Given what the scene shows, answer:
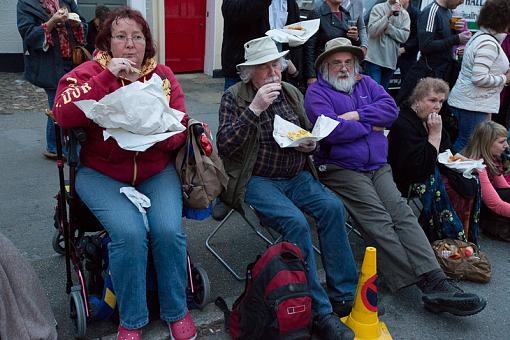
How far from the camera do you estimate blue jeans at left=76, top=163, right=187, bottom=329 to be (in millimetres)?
2596

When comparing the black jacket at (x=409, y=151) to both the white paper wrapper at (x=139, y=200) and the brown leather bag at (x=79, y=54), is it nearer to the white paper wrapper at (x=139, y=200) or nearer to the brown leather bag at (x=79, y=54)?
Result: the white paper wrapper at (x=139, y=200)

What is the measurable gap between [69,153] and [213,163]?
746 millimetres

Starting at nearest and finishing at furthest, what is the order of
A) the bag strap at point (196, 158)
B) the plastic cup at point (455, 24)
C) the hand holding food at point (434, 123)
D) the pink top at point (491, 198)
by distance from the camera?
the bag strap at point (196, 158)
the hand holding food at point (434, 123)
the pink top at point (491, 198)
the plastic cup at point (455, 24)

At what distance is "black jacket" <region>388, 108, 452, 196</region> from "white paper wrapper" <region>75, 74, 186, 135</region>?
1.76 metres

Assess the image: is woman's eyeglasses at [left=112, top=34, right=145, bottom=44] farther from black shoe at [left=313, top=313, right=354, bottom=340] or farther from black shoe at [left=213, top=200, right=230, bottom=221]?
black shoe at [left=313, top=313, right=354, bottom=340]

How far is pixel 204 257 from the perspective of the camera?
3.74 m

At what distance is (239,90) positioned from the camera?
3.32m

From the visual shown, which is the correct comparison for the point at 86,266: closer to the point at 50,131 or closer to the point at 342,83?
the point at 342,83

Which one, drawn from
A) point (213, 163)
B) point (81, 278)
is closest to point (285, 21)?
point (213, 163)

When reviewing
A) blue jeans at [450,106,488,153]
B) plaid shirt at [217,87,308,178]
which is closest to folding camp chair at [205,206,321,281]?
plaid shirt at [217,87,308,178]

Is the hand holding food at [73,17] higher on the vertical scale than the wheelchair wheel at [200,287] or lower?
higher

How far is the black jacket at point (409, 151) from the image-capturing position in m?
3.73

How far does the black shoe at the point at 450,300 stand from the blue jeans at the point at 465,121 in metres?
2.18

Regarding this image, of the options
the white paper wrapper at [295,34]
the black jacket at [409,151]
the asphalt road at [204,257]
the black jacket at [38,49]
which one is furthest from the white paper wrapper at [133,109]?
the black jacket at [38,49]
